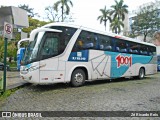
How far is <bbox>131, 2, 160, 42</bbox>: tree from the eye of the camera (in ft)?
134

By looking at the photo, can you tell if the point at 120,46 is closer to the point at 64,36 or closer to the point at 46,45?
the point at 64,36

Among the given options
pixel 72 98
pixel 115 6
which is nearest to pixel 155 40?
pixel 115 6

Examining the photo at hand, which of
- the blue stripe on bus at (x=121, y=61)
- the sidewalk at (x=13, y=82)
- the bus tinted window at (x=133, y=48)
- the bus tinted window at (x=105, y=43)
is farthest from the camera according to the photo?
the bus tinted window at (x=133, y=48)

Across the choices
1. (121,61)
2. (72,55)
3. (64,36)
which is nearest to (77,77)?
(72,55)

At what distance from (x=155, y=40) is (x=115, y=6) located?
11.6 m

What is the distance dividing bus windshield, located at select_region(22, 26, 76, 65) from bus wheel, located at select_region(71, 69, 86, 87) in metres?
1.38

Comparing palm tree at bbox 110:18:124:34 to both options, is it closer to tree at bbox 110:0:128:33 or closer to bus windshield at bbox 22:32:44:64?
tree at bbox 110:0:128:33

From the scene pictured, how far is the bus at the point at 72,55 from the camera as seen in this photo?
8.78m

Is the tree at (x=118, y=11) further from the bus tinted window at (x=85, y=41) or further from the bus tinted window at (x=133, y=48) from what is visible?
the bus tinted window at (x=85, y=41)

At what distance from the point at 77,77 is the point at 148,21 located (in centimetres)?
3489

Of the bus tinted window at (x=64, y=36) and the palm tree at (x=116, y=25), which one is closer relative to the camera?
the bus tinted window at (x=64, y=36)

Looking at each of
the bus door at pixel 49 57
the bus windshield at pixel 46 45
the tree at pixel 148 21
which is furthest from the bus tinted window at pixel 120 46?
the tree at pixel 148 21

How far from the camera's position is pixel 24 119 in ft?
16.0

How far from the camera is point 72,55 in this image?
386 inches
